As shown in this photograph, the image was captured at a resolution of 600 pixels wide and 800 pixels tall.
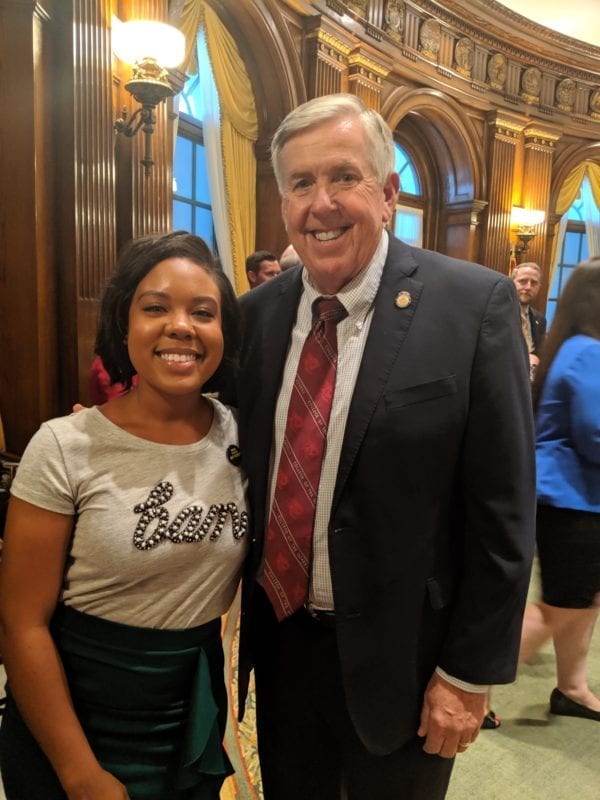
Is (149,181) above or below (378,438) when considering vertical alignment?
above

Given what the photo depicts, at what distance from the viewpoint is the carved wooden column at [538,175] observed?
8430 millimetres

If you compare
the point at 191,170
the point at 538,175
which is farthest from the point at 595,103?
the point at 191,170

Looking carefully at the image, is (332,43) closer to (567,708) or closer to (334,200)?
(334,200)

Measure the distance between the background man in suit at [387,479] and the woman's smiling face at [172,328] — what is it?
0.17 metres

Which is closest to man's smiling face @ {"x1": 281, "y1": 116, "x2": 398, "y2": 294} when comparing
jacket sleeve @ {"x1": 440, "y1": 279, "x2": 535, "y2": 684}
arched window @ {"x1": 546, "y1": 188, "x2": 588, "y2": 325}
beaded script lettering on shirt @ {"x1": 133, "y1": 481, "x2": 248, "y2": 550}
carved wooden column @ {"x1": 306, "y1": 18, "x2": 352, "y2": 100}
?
jacket sleeve @ {"x1": 440, "y1": 279, "x2": 535, "y2": 684}

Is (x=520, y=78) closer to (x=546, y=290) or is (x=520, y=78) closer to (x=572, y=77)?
(x=572, y=77)

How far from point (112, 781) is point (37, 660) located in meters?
0.26

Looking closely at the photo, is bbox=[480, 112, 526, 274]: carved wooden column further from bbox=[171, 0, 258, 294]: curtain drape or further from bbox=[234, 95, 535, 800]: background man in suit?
bbox=[234, 95, 535, 800]: background man in suit

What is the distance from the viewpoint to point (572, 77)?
28.7 feet

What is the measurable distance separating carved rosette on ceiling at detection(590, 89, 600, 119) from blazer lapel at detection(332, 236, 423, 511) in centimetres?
968

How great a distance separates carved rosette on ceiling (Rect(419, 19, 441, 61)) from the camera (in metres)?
6.87

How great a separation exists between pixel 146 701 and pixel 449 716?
1.84ft

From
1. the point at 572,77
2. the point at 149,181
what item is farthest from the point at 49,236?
the point at 572,77

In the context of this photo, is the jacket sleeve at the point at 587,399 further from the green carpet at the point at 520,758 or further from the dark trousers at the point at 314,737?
the dark trousers at the point at 314,737
